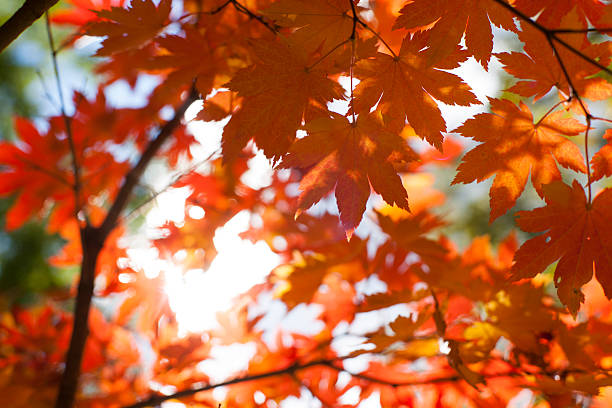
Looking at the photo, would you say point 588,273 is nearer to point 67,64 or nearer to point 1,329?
point 1,329

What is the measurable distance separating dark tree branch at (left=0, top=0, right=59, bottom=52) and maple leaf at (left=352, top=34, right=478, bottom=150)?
38 cm

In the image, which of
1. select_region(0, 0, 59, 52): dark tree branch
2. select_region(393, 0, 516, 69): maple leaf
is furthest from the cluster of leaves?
select_region(0, 0, 59, 52): dark tree branch

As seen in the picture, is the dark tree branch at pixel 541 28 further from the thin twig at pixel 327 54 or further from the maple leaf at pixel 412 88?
the thin twig at pixel 327 54

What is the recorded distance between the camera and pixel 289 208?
1.36 m

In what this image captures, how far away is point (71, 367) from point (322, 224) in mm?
662

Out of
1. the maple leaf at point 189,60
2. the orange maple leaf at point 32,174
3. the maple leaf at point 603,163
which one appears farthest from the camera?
the orange maple leaf at point 32,174

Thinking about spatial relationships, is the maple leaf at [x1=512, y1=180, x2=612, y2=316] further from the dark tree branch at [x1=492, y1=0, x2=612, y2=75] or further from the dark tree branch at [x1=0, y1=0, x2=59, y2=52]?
the dark tree branch at [x1=0, y1=0, x2=59, y2=52]

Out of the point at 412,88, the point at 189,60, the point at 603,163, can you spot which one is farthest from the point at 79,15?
the point at 603,163

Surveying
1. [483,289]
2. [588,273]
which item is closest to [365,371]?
[483,289]

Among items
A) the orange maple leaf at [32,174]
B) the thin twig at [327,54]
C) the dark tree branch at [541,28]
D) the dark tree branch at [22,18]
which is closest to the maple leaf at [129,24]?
the dark tree branch at [22,18]

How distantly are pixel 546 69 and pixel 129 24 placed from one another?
62 cm

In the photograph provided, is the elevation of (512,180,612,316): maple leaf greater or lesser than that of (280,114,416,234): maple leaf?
lesser

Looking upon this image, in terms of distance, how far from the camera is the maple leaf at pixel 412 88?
58 centimetres

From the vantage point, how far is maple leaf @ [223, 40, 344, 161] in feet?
1.86
